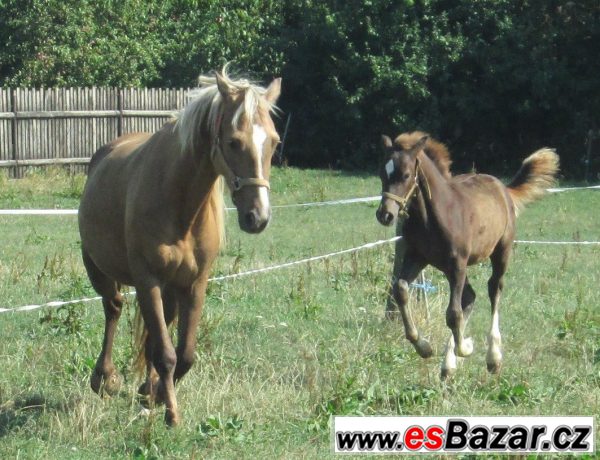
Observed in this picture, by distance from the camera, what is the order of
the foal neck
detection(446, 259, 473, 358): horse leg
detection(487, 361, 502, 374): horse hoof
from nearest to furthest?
detection(487, 361, 502, 374): horse hoof
detection(446, 259, 473, 358): horse leg
the foal neck

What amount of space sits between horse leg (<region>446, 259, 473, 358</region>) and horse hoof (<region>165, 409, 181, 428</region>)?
2434 mm

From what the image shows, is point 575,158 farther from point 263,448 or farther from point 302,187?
point 263,448

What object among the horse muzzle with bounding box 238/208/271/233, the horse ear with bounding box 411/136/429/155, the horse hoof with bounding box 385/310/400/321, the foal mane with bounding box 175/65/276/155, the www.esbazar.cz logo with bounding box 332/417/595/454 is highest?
the foal mane with bounding box 175/65/276/155

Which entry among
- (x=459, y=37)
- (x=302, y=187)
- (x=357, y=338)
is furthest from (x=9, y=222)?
(x=459, y=37)

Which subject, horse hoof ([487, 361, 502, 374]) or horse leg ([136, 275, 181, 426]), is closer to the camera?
horse leg ([136, 275, 181, 426])

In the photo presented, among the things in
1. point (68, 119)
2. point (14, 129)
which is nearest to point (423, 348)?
point (14, 129)

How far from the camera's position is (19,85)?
1102 inches

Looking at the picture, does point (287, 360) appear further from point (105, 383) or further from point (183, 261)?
point (183, 261)

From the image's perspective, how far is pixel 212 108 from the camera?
6523 millimetres

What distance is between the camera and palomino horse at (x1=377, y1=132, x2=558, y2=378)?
814cm

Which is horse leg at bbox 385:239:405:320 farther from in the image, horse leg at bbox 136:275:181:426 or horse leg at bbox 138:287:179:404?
horse leg at bbox 136:275:181:426

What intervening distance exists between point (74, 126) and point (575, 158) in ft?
39.3

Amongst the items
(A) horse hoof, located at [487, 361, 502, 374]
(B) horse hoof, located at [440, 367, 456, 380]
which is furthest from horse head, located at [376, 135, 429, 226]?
(A) horse hoof, located at [487, 361, 502, 374]

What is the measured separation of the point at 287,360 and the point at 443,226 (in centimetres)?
155
